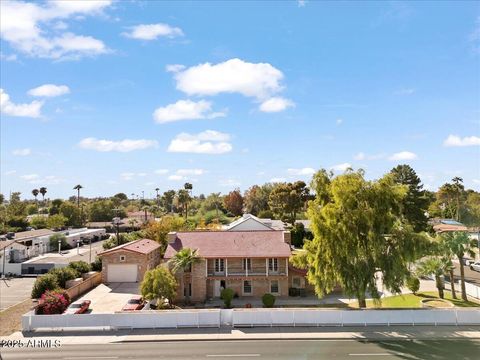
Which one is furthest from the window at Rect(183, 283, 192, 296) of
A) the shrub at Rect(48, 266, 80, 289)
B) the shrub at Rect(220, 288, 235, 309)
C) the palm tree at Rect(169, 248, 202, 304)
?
the shrub at Rect(48, 266, 80, 289)

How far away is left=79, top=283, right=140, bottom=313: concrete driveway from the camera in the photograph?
4141 cm

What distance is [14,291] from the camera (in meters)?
51.9

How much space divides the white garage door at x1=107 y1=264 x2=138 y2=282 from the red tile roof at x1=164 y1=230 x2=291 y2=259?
7.20 metres

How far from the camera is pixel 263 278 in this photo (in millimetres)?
45594

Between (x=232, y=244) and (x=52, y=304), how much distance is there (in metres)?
20.2

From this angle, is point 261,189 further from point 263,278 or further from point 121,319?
point 121,319

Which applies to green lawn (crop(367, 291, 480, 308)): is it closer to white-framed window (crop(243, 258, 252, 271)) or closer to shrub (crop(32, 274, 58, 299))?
white-framed window (crop(243, 258, 252, 271))

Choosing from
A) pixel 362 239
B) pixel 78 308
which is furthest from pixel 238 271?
pixel 78 308

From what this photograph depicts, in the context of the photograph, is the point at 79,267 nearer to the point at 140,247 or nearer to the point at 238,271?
the point at 140,247

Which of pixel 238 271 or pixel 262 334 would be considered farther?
pixel 238 271

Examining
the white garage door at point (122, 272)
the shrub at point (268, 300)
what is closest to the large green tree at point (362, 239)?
the shrub at point (268, 300)

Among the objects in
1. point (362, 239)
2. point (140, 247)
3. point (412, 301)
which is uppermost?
point (362, 239)

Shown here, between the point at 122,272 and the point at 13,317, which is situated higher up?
the point at 122,272

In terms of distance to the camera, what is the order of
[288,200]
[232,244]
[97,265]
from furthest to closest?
[288,200]
[97,265]
[232,244]
